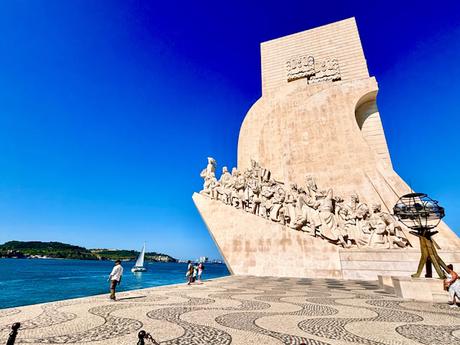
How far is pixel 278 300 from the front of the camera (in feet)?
16.7

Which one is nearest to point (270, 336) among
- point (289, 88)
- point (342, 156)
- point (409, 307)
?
point (409, 307)

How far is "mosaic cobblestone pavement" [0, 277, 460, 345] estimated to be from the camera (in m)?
2.69

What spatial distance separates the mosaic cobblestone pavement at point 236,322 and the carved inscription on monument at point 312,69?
53.7ft

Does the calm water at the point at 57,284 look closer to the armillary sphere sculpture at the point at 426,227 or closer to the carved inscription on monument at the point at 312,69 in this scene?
the armillary sphere sculpture at the point at 426,227

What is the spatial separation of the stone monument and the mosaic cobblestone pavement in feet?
18.1

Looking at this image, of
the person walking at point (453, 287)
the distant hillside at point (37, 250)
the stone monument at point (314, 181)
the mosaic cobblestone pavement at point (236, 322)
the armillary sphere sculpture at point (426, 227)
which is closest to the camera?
the mosaic cobblestone pavement at point (236, 322)

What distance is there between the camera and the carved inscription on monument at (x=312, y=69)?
59.9 ft

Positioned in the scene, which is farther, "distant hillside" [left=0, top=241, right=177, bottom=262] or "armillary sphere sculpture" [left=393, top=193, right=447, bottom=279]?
"distant hillside" [left=0, top=241, right=177, bottom=262]

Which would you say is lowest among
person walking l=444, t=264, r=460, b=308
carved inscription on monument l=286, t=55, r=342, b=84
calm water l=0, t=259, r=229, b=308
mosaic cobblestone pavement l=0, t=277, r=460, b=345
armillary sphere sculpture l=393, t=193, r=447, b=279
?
calm water l=0, t=259, r=229, b=308

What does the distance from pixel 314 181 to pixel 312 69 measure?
9136 millimetres

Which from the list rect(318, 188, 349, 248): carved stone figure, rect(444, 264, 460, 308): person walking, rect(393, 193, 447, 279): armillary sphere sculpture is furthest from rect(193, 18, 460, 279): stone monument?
rect(444, 264, 460, 308): person walking

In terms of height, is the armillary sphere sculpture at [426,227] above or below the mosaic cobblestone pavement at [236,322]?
above

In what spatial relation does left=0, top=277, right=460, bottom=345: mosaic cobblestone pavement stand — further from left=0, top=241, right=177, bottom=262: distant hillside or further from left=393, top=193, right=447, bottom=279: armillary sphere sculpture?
left=0, top=241, right=177, bottom=262: distant hillside

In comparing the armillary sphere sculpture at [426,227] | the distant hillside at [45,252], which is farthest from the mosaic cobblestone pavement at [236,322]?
the distant hillside at [45,252]
